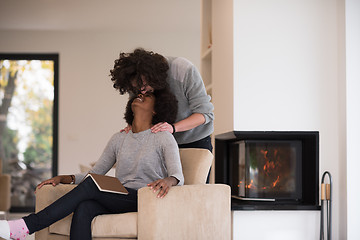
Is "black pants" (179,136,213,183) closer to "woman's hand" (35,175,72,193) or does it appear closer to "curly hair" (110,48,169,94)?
"curly hair" (110,48,169,94)

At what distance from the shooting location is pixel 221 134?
452cm

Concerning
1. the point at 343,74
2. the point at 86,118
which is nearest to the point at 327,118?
the point at 343,74

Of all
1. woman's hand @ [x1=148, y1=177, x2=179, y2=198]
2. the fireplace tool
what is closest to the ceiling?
the fireplace tool

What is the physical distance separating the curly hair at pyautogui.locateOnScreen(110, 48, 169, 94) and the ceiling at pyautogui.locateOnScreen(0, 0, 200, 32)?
4257 millimetres

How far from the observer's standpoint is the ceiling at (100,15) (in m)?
7.36

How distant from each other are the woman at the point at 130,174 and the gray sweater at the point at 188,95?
13 centimetres

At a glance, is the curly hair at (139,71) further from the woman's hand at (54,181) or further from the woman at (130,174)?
the woman's hand at (54,181)

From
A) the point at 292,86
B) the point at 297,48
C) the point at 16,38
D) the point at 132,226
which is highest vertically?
the point at 16,38

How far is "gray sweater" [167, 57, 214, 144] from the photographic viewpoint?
325 centimetres

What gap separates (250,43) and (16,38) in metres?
5.85

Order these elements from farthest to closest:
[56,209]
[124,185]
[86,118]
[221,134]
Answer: [86,118], [221,134], [124,185], [56,209]

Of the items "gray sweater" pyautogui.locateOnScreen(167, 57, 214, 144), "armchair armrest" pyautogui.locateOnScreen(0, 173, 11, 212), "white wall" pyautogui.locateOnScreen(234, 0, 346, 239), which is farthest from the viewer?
"armchair armrest" pyautogui.locateOnScreen(0, 173, 11, 212)

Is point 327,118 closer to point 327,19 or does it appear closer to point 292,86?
point 292,86

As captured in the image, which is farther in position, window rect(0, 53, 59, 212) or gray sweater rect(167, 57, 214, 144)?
window rect(0, 53, 59, 212)
